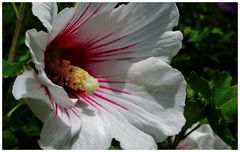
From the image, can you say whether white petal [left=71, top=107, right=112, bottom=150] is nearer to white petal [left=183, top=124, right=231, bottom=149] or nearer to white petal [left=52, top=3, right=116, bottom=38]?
white petal [left=52, top=3, right=116, bottom=38]

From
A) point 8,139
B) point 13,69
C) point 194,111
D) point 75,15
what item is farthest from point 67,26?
point 8,139

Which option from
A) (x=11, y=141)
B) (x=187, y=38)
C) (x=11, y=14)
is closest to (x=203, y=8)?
(x=187, y=38)

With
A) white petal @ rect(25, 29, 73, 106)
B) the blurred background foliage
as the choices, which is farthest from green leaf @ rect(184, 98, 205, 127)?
white petal @ rect(25, 29, 73, 106)

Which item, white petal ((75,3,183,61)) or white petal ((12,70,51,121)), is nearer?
white petal ((12,70,51,121))

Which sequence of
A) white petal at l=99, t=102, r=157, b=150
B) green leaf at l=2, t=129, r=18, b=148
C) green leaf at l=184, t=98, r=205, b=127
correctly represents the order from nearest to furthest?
1. white petal at l=99, t=102, r=157, b=150
2. green leaf at l=184, t=98, r=205, b=127
3. green leaf at l=2, t=129, r=18, b=148

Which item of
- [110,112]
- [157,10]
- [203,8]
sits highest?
[157,10]

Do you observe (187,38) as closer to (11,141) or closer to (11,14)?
(11,14)

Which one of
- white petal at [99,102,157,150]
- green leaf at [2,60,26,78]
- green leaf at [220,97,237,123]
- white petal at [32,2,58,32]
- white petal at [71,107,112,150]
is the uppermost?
white petal at [32,2,58,32]

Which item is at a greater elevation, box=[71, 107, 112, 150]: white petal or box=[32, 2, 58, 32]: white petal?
box=[32, 2, 58, 32]: white petal
